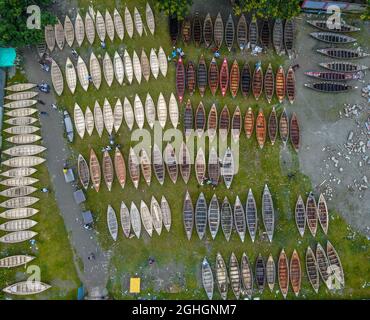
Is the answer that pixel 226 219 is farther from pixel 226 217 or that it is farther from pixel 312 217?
pixel 312 217

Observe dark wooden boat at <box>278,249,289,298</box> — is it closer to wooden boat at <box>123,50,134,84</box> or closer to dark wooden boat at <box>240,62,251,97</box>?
dark wooden boat at <box>240,62,251,97</box>

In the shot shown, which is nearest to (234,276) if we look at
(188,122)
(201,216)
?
(201,216)

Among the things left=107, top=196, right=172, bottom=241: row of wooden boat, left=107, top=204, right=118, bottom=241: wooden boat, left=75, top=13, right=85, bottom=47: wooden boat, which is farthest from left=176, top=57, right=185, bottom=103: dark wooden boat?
left=107, top=204, right=118, bottom=241: wooden boat

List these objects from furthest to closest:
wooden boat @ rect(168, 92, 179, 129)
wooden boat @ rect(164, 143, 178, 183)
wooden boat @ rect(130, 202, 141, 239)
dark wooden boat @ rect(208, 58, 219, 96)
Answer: dark wooden boat @ rect(208, 58, 219, 96)
wooden boat @ rect(168, 92, 179, 129)
wooden boat @ rect(164, 143, 178, 183)
wooden boat @ rect(130, 202, 141, 239)

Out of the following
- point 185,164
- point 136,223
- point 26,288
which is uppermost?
point 185,164

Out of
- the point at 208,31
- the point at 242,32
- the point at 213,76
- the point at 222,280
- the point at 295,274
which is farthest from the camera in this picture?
the point at 242,32

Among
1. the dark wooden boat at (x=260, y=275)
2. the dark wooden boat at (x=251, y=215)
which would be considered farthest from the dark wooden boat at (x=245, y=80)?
the dark wooden boat at (x=260, y=275)
